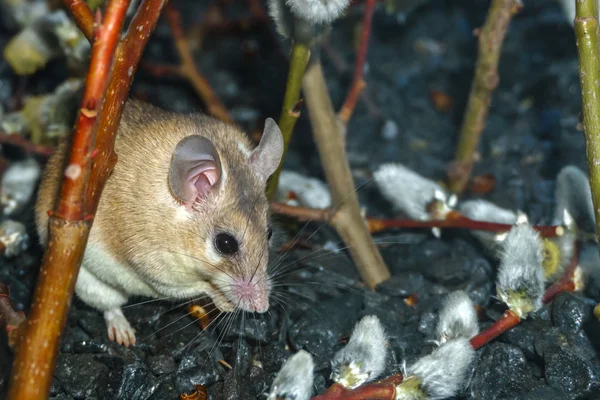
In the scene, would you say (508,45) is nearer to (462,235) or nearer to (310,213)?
(462,235)

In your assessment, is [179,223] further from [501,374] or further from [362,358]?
[501,374]

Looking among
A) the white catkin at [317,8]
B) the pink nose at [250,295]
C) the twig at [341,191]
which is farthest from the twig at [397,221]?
the white catkin at [317,8]

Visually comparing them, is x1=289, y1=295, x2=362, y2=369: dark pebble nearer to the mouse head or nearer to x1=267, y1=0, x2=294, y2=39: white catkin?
the mouse head

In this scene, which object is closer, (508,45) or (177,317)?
(177,317)

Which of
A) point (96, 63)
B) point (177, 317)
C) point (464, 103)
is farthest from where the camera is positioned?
point (464, 103)

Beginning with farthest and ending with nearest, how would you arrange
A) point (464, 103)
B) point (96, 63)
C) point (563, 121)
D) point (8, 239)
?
point (464, 103)
point (563, 121)
point (8, 239)
point (96, 63)

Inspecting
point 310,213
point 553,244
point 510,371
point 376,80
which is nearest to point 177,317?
point 310,213
